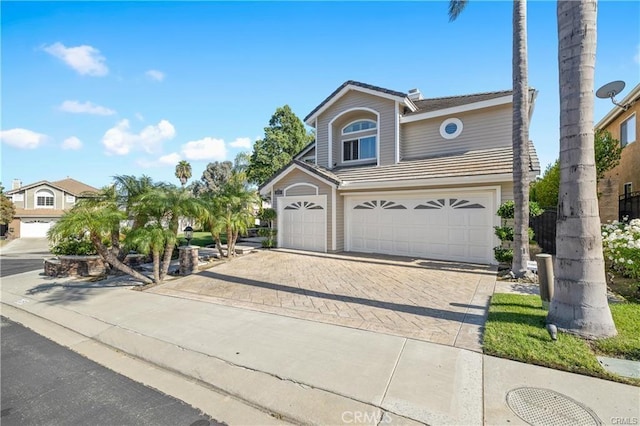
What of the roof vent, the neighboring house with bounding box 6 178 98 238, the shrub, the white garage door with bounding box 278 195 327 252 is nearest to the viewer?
the shrub

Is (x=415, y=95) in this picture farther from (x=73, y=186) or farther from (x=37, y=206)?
(x=73, y=186)

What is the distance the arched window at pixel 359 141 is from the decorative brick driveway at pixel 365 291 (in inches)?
221

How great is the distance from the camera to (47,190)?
109 ft

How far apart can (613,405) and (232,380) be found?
4016 millimetres

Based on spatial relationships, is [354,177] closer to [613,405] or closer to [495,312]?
[495,312]

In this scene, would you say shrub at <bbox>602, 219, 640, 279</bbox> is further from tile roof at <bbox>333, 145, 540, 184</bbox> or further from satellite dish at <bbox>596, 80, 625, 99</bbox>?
satellite dish at <bbox>596, 80, 625, 99</bbox>

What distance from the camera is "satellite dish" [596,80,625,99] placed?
10.6 metres

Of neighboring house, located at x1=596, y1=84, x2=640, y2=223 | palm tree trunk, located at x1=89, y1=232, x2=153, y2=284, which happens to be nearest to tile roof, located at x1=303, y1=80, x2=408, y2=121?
neighboring house, located at x1=596, y1=84, x2=640, y2=223

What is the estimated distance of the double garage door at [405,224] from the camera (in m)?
10.4

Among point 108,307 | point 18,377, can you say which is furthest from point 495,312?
point 108,307

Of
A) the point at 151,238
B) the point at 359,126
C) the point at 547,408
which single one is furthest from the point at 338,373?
the point at 359,126

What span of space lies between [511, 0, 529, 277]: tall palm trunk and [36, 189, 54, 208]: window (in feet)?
144

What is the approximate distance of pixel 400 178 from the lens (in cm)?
1160

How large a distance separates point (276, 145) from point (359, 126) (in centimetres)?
1578
